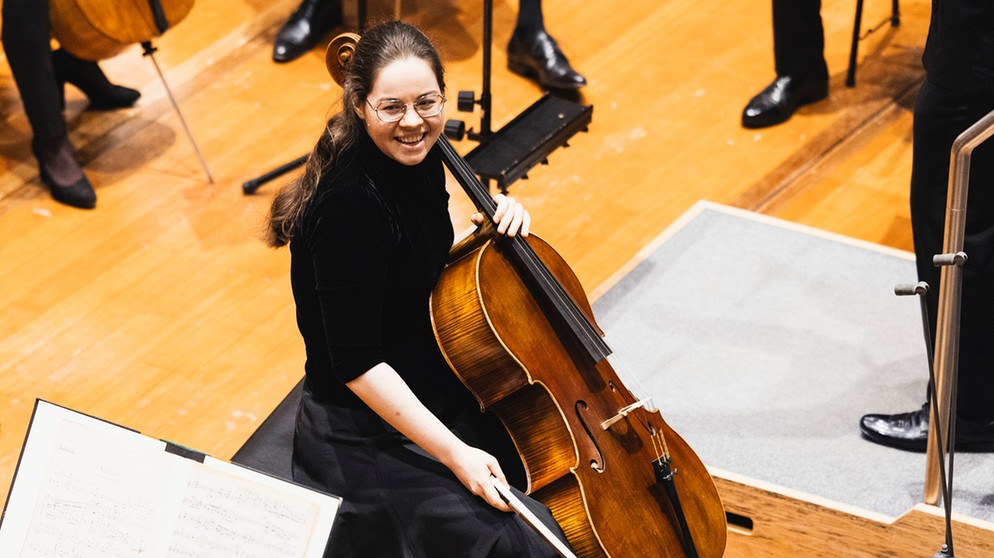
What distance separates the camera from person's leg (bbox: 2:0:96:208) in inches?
134

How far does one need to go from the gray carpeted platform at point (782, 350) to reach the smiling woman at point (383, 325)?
0.49m

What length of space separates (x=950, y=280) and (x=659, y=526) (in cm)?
65

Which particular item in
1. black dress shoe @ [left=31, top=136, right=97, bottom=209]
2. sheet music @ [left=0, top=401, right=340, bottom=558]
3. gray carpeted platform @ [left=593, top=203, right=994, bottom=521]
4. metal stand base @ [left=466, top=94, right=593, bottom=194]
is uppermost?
sheet music @ [left=0, top=401, right=340, bottom=558]

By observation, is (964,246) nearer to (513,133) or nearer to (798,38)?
(513,133)

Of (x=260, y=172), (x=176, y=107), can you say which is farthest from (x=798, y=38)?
(x=176, y=107)

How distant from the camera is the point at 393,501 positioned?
190cm

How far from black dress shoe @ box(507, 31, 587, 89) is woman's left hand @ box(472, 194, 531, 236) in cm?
194

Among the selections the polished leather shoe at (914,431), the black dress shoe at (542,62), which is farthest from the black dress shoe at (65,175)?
the polished leather shoe at (914,431)

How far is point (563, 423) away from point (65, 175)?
217cm

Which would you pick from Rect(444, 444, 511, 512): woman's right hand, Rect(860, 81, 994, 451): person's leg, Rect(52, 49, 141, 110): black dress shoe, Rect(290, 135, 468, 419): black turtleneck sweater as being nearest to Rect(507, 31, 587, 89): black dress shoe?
Rect(52, 49, 141, 110): black dress shoe

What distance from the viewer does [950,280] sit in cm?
210

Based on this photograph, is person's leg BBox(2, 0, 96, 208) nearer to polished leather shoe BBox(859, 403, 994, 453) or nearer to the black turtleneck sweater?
the black turtleneck sweater

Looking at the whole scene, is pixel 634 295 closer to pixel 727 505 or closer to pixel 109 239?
pixel 727 505

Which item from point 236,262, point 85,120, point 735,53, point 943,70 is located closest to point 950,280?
point 943,70
